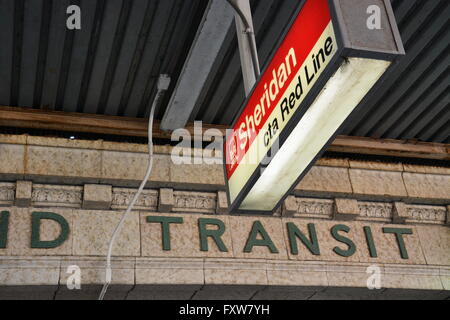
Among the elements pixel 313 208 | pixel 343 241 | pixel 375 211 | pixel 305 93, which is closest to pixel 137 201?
pixel 313 208

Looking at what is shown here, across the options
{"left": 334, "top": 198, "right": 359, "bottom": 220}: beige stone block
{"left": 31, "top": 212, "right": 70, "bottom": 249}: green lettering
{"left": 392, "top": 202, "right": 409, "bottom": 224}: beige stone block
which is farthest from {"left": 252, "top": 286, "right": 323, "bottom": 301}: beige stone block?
{"left": 31, "top": 212, "right": 70, "bottom": 249}: green lettering

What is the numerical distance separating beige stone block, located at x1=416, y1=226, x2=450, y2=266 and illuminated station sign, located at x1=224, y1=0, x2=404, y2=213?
3.07 meters

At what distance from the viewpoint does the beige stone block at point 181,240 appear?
18.9ft

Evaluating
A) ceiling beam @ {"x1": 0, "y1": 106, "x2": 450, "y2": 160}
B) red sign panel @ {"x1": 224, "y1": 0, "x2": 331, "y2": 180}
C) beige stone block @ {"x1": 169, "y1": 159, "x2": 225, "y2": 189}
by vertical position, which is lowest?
red sign panel @ {"x1": 224, "y1": 0, "x2": 331, "y2": 180}

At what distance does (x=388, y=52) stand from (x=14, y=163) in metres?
3.87

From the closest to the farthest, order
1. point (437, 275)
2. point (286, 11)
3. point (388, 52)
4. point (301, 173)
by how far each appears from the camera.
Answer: point (388, 52)
point (301, 173)
point (286, 11)
point (437, 275)

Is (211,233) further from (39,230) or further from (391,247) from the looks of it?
(391,247)

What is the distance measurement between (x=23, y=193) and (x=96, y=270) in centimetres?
96

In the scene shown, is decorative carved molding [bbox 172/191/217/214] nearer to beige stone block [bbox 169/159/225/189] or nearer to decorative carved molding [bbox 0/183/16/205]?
beige stone block [bbox 169/159/225/189]

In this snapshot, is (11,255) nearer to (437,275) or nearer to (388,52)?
(388,52)

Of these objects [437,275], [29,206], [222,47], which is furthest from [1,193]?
[437,275]

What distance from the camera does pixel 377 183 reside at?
6.67m

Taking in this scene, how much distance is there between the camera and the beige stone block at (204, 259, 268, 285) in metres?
5.76

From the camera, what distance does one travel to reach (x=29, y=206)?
5.62 m
